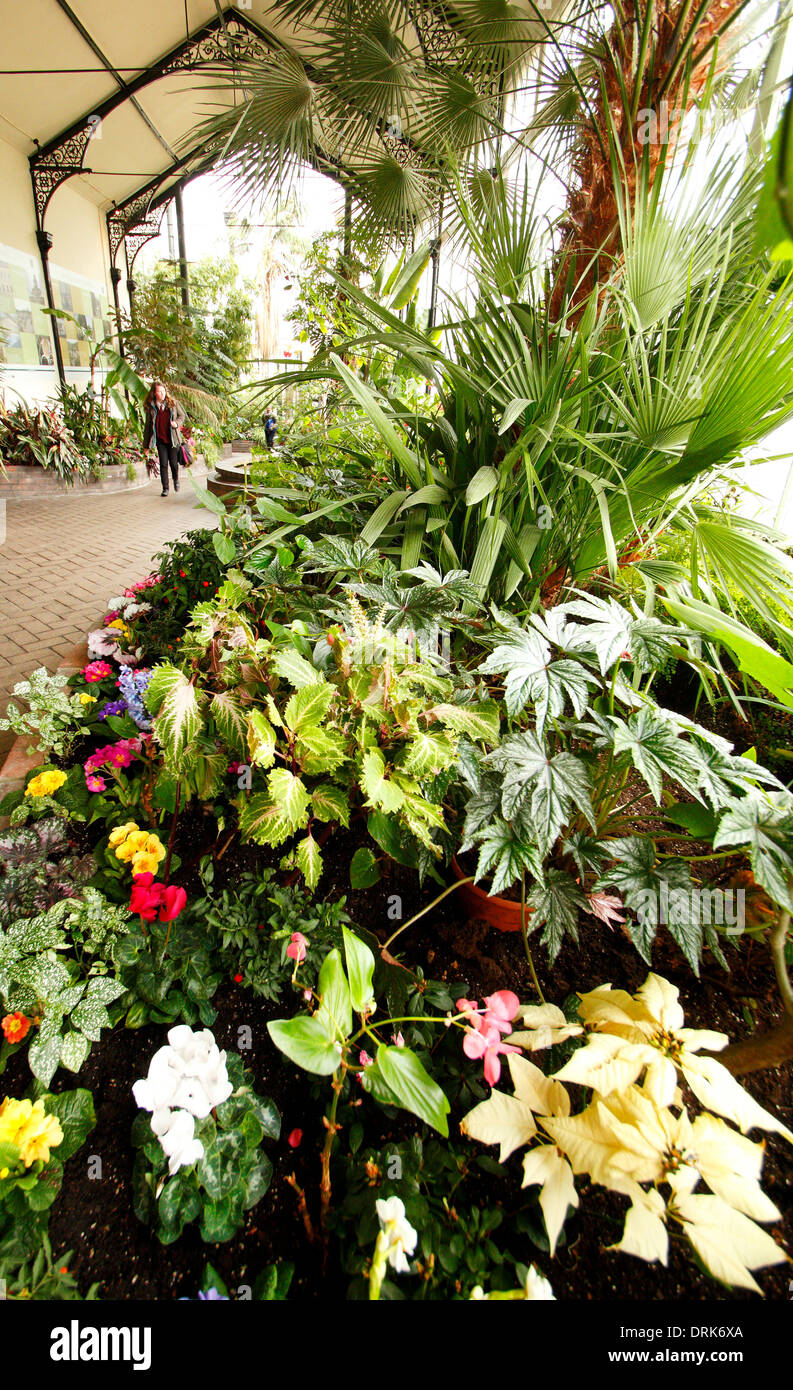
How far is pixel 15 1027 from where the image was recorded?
0.98 metres

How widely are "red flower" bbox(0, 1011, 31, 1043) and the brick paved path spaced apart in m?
1.29

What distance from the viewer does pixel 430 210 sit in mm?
2682

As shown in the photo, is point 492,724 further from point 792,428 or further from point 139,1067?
point 792,428

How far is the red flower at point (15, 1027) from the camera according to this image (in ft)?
3.20

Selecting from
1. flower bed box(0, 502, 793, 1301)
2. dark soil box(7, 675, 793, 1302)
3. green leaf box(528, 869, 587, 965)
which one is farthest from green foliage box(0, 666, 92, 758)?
green leaf box(528, 869, 587, 965)

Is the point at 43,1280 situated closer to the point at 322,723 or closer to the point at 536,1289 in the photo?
the point at 536,1289

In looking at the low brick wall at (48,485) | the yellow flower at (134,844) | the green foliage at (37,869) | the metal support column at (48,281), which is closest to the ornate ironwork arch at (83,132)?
the metal support column at (48,281)

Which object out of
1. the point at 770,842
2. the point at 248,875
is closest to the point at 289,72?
the point at 248,875

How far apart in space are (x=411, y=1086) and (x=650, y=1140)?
280 millimetres

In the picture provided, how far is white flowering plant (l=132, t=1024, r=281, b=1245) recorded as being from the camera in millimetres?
801

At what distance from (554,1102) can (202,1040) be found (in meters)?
0.51

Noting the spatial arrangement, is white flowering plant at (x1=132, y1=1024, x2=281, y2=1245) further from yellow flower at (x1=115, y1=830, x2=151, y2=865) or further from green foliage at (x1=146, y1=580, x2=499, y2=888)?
yellow flower at (x1=115, y1=830, x2=151, y2=865)

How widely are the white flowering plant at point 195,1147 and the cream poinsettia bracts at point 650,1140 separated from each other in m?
0.38

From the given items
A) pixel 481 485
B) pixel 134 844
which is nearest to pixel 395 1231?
pixel 134 844
